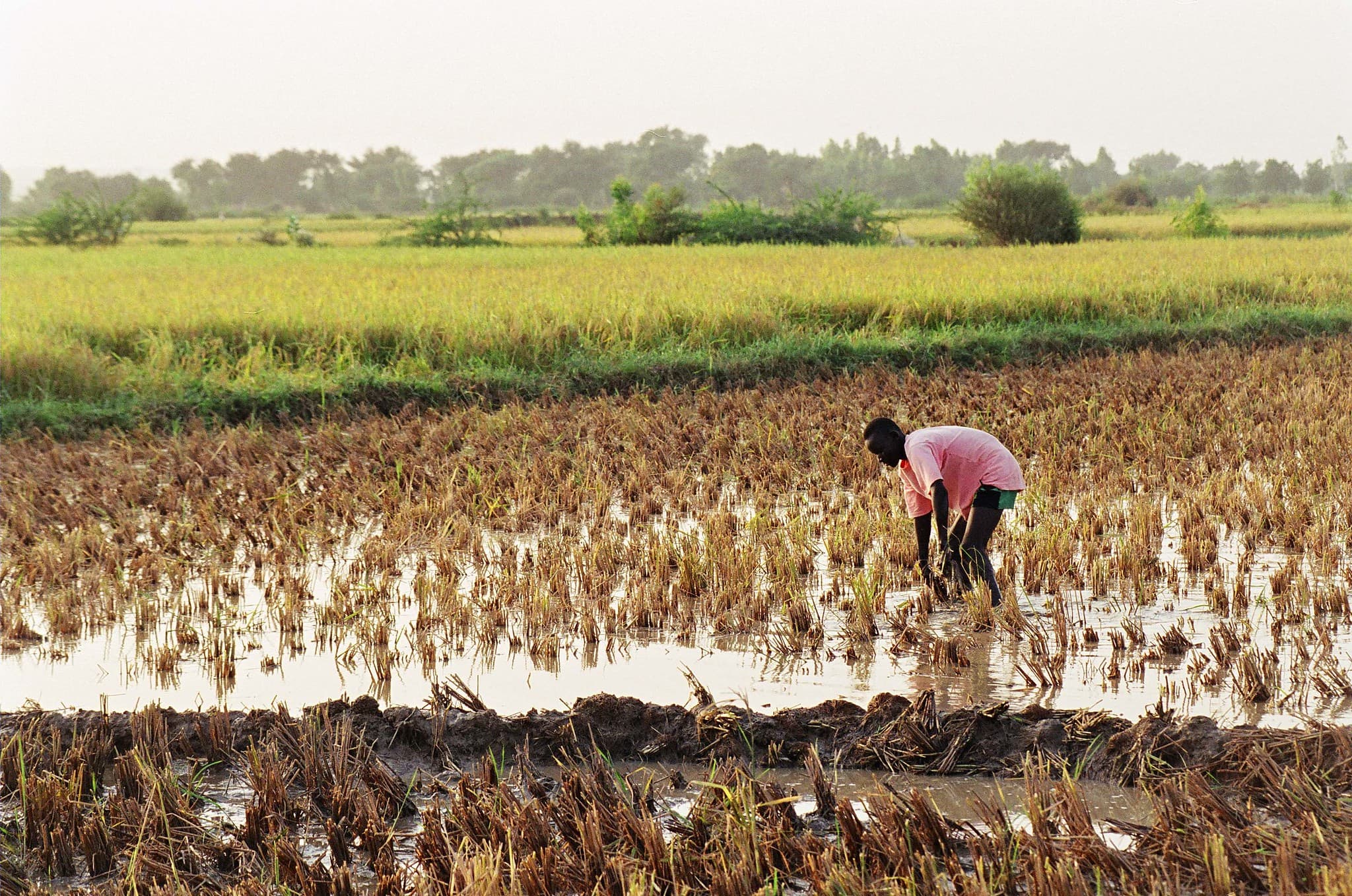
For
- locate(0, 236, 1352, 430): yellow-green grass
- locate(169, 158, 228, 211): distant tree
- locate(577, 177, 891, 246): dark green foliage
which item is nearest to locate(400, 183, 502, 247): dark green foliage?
locate(577, 177, 891, 246): dark green foliage

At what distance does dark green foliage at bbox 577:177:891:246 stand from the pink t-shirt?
22080 mm

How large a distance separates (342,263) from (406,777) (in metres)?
16.7

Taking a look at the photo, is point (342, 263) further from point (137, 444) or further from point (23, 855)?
point (23, 855)

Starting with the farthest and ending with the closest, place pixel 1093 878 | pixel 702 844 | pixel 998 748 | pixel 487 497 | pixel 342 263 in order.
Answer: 1. pixel 342 263
2. pixel 487 497
3. pixel 998 748
4. pixel 702 844
5. pixel 1093 878

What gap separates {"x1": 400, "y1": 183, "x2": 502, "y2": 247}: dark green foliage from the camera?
92.8 feet

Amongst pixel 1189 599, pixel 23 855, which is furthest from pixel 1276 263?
pixel 23 855

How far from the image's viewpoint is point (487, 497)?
6.30 m

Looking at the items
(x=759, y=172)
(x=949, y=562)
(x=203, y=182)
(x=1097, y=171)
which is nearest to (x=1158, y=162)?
(x=1097, y=171)

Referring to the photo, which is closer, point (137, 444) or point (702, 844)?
point (702, 844)

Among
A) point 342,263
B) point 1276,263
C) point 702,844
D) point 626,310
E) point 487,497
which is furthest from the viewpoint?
point 342,263

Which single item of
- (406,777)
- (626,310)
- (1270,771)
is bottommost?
(406,777)

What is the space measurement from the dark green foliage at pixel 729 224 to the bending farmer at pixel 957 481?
72.4ft

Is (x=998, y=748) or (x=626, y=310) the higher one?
(x=626, y=310)

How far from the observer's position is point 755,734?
334 cm
